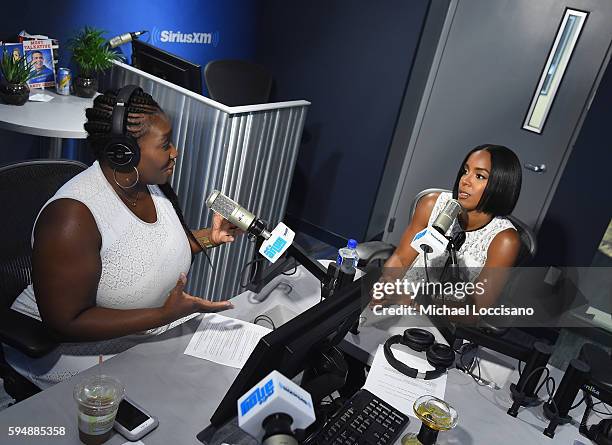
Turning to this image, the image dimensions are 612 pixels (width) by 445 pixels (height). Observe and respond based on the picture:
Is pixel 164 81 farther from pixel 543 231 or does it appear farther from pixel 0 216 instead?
pixel 543 231

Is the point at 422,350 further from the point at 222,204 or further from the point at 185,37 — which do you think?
the point at 185,37

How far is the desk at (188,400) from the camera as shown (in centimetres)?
121

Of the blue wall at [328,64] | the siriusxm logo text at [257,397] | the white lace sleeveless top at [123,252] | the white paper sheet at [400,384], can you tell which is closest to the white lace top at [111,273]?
the white lace sleeveless top at [123,252]

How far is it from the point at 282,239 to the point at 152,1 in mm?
2270

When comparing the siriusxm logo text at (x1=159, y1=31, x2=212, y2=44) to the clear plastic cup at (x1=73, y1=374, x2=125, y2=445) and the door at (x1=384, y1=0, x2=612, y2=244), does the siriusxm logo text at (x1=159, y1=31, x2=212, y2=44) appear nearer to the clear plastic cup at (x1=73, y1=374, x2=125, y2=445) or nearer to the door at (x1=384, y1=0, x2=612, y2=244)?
the door at (x1=384, y1=0, x2=612, y2=244)

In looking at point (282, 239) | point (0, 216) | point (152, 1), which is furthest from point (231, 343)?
point (152, 1)

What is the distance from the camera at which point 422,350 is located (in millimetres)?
1707

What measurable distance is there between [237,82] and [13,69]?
1.44 meters

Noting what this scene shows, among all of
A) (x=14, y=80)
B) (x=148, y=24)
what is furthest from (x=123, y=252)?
(x=148, y=24)

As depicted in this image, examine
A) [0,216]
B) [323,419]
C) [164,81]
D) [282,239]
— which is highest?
[164,81]

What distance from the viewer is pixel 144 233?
5.15 ft

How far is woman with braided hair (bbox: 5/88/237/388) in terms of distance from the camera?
137 centimetres

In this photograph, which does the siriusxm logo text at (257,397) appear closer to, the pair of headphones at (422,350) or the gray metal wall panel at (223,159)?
the pair of headphones at (422,350)

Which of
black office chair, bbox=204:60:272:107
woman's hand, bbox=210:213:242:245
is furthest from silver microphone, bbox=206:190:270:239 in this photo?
black office chair, bbox=204:60:272:107
